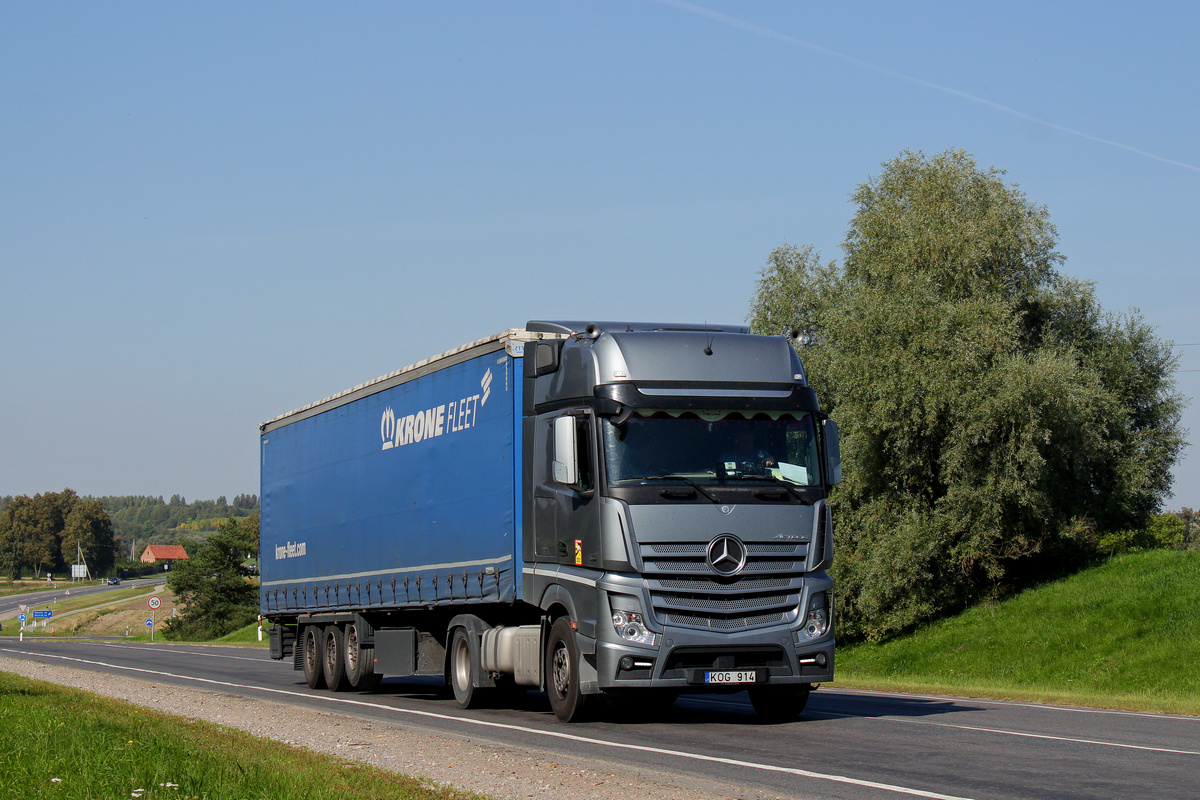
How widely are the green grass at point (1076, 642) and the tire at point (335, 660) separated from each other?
10189 mm

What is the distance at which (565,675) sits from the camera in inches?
542

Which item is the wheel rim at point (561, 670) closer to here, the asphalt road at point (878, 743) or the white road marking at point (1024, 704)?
the asphalt road at point (878, 743)

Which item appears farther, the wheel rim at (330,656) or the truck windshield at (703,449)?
the wheel rim at (330,656)

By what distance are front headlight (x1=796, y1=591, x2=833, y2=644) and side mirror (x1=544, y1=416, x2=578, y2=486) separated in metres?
2.85

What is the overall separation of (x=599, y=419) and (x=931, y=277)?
84.6ft

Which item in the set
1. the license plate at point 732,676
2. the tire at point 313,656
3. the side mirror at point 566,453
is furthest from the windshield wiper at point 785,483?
the tire at point 313,656

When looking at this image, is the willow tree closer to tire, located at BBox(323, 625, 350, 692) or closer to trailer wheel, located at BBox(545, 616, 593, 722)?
tire, located at BBox(323, 625, 350, 692)

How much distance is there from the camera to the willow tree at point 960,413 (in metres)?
33.5

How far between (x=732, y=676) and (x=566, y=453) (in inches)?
113

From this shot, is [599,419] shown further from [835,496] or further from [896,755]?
[835,496]

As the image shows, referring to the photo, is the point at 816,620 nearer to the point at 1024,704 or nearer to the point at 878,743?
the point at 878,743

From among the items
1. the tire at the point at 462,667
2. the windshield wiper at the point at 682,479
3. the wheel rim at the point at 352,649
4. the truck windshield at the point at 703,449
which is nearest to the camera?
the windshield wiper at the point at 682,479

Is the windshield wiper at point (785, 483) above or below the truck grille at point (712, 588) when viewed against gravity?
above

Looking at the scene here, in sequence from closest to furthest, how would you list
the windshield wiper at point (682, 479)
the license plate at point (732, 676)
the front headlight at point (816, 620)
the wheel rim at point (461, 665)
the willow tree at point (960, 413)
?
the license plate at point (732, 676) → the windshield wiper at point (682, 479) → the front headlight at point (816, 620) → the wheel rim at point (461, 665) → the willow tree at point (960, 413)
